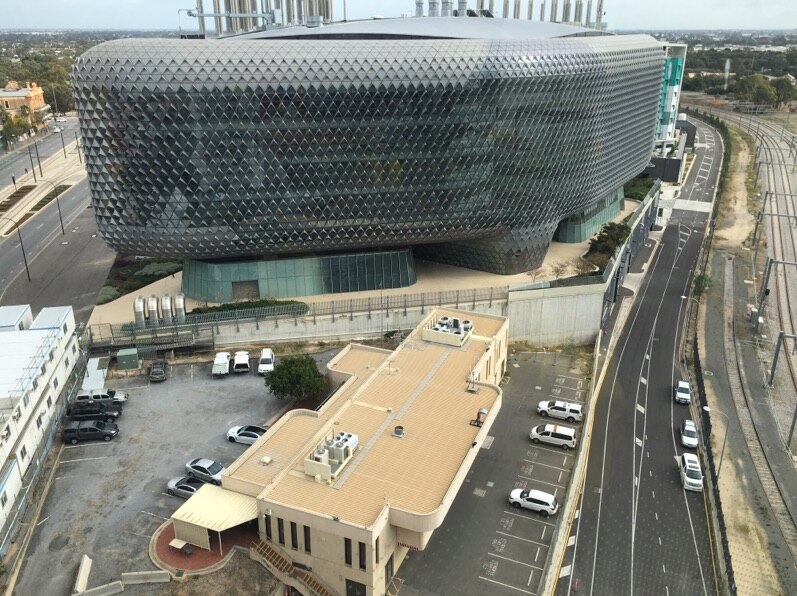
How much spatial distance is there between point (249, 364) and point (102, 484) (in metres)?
18.7

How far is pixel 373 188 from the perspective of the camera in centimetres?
6519

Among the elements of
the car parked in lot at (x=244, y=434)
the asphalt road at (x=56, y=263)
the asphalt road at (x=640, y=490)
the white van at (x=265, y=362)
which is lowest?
the asphalt road at (x=640, y=490)

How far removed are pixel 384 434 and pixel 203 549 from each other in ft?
42.3

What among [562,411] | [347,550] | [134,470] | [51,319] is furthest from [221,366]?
[562,411]

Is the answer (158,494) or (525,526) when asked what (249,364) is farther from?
(525,526)

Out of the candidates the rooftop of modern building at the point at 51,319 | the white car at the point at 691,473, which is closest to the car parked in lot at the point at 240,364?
the rooftop of modern building at the point at 51,319

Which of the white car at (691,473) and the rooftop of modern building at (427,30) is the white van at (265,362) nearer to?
the rooftop of modern building at (427,30)

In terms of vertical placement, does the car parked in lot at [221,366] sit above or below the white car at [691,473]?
above

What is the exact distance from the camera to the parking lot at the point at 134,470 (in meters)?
36.4

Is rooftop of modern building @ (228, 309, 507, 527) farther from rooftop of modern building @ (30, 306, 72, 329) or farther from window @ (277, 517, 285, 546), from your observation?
rooftop of modern building @ (30, 306, 72, 329)

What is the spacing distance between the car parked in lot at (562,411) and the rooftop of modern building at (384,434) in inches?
294

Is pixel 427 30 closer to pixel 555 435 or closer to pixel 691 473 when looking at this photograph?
pixel 555 435

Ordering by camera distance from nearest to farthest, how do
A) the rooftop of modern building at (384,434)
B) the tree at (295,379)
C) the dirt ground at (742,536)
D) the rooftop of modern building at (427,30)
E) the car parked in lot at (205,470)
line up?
1. the rooftop of modern building at (384,434)
2. the dirt ground at (742,536)
3. the car parked in lot at (205,470)
4. the tree at (295,379)
5. the rooftop of modern building at (427,30)

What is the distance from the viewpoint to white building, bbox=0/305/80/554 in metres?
39.3
